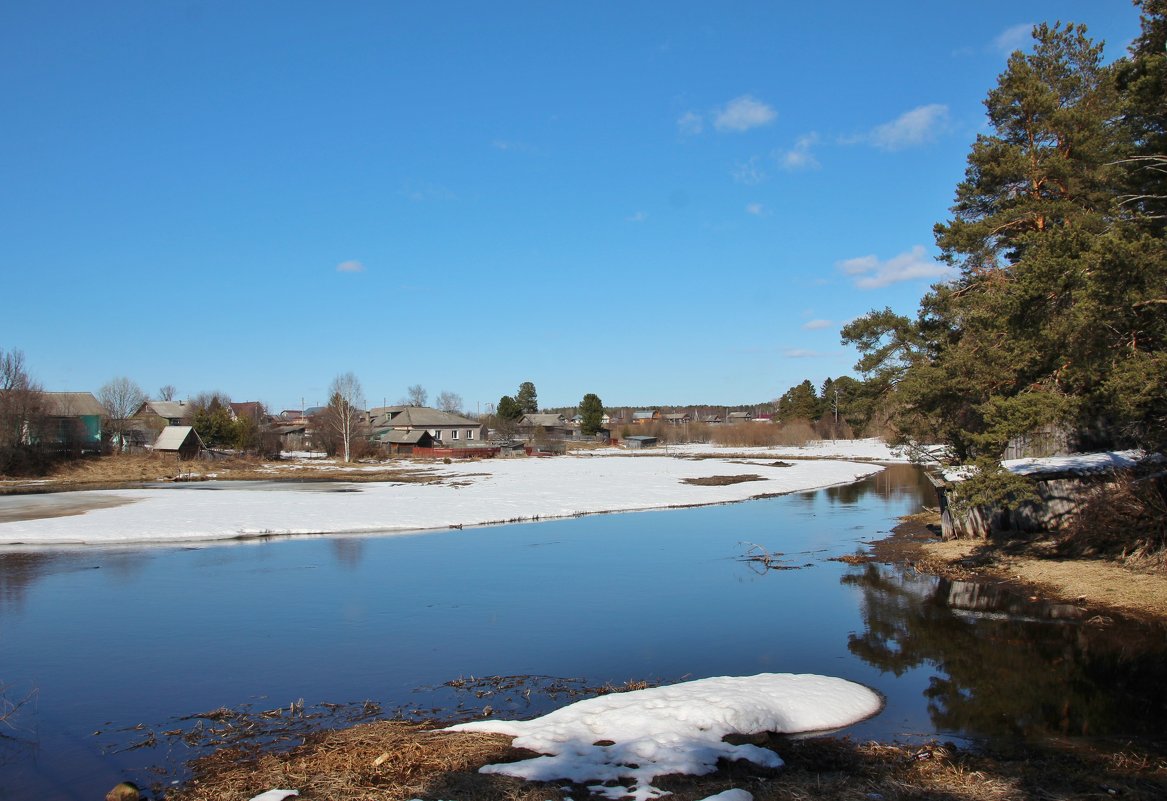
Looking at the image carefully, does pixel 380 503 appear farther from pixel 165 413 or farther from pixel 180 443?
pixel 165 413

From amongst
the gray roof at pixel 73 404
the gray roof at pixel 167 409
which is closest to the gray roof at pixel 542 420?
the gray roof at pixel 167 409

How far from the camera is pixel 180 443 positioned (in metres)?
69.4

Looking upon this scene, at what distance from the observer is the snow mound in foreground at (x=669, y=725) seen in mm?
7242

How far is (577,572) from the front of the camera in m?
20.2

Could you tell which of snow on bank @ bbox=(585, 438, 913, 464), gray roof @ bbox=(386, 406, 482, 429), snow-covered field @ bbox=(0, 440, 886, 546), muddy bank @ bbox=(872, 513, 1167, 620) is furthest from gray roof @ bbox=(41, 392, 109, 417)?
muddy bank @ bbox=(872, 513, 1167, 620)

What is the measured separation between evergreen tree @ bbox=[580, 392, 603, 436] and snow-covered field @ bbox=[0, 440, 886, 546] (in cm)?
6649

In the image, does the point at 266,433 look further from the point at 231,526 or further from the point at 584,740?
the point at 584,740

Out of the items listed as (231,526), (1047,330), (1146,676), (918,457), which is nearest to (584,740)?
(1146,676)

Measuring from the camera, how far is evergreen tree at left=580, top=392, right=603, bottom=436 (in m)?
128

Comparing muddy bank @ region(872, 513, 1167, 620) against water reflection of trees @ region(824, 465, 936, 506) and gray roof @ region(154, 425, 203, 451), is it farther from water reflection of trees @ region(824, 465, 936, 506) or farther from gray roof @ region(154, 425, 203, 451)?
gray roof @ region(154, 425, 203, 451)

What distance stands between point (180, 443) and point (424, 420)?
39004mm

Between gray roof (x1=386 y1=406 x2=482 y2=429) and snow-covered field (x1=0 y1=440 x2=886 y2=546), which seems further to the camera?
gray roof (x1=386 y1=406 x2=482 y2=429)

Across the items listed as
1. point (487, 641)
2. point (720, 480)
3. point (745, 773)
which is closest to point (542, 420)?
point (720, 480)

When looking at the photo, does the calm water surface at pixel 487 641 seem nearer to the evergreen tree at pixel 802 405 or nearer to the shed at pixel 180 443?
the shed at pixel 180 443
